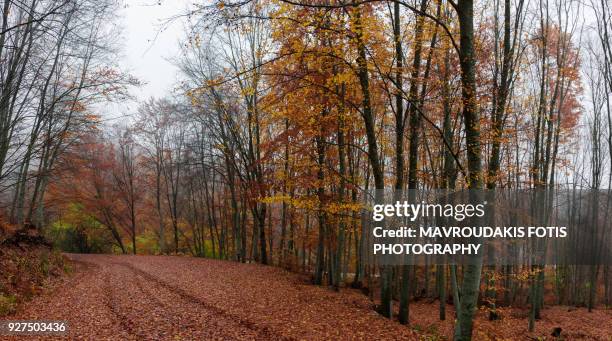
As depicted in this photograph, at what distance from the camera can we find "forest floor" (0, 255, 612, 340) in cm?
733

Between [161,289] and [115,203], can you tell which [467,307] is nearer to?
[161,289]

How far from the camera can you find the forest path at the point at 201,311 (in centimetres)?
726

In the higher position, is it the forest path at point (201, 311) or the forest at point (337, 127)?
the forest at point (337, 127)

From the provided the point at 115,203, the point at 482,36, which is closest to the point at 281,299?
the point at 482,36

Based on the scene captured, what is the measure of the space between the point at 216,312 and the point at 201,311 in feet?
1.12

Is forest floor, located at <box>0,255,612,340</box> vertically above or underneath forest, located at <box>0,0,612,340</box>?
underneath

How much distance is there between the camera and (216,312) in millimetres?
8656

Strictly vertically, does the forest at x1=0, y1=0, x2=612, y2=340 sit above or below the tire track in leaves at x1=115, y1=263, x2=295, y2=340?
above

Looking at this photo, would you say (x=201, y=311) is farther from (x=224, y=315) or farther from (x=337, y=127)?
(x=337, y=127)

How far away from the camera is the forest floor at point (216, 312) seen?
24.1 ft

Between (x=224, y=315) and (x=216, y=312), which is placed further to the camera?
(x=216, y=312)

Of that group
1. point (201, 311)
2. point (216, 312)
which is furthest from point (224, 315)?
point (201, 311)

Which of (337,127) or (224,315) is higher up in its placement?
(337,127)

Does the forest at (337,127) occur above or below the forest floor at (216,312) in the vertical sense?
above
